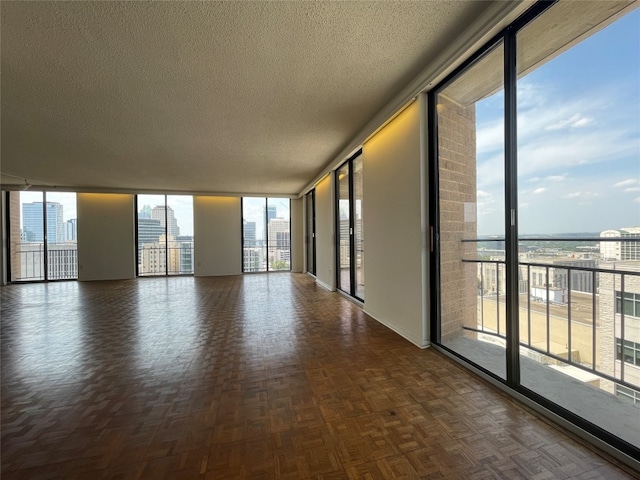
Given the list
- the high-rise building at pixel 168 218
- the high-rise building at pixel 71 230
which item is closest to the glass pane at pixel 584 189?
the high-rise building at pixel 168 218

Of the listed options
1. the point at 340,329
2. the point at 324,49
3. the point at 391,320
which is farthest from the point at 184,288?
the point at 324,49

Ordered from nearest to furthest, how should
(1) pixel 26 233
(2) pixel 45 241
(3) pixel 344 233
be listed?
1. (3) pixel 344 233
2. (1) pixel 26 233
3. (2) pixel 45 241

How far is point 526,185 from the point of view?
84.7 inches

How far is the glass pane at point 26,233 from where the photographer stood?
25.4ft

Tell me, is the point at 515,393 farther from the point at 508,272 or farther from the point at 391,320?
the point at 391,320

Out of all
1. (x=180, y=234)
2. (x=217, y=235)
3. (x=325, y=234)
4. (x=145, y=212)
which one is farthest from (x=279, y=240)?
(x=145, y=212)

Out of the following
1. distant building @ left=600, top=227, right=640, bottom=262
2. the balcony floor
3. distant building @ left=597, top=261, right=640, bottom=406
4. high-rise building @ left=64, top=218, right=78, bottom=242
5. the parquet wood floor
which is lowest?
the parquet wood floor

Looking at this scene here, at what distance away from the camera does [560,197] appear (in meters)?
2.10

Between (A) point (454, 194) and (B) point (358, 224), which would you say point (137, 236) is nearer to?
(B) point (358, 224)

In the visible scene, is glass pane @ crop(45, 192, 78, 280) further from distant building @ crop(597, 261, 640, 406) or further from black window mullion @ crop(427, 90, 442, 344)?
distant building @ crop(597, 261, 640, 406)

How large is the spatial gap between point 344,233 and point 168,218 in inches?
249

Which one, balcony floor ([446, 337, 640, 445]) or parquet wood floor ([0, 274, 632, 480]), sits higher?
balcony floor ([446, 337, 640, 445])

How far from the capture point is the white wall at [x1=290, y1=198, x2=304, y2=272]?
9.85 meters

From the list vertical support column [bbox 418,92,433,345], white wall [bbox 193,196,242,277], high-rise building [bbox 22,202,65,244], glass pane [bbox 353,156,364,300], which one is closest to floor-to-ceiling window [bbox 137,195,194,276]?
white wall [bbox 193,196,242,277]
